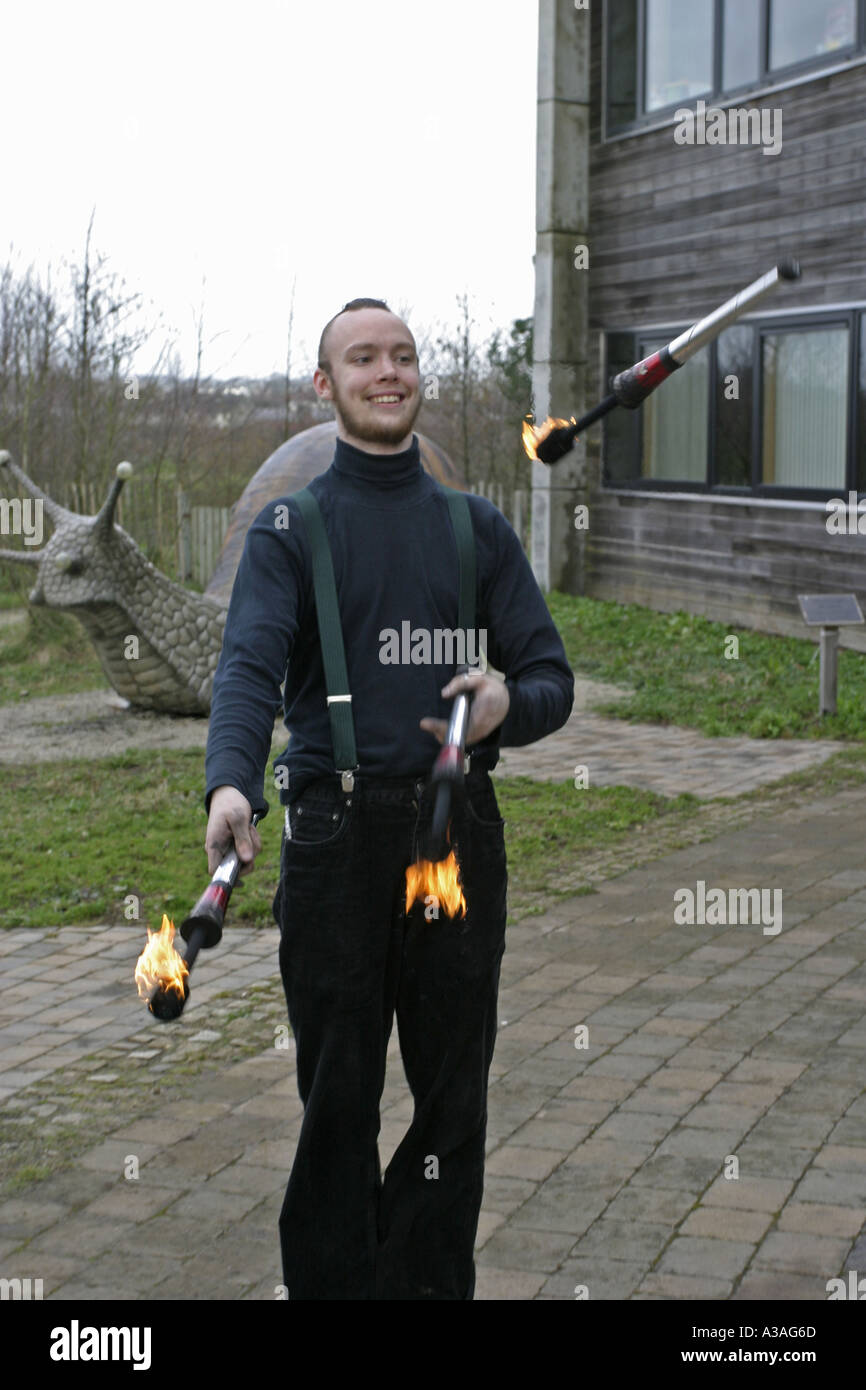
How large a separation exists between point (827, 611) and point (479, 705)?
9.63m

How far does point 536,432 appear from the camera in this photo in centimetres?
365

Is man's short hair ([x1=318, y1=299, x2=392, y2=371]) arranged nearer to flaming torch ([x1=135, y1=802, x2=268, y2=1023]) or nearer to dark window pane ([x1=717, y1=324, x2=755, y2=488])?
flaming torch ([x1=135, y1=802, x2=268, y2=1023])

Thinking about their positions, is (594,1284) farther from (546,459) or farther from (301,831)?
(546,459)

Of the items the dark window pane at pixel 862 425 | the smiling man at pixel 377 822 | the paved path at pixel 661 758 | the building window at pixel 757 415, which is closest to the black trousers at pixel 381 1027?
the smiling man at pixel 377 822

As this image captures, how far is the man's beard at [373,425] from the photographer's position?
3.10 meters

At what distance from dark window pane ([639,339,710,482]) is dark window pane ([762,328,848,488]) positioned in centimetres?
110

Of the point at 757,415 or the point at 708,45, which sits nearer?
the point at 757,415

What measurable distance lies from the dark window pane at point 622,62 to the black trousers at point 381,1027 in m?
15.9

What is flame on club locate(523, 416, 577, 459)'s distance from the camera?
11.7ft

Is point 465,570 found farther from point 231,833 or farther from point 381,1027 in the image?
point 381,1027

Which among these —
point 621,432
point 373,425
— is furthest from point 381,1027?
point 621,432

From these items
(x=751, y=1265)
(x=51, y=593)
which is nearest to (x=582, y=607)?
(x=51, y=593)

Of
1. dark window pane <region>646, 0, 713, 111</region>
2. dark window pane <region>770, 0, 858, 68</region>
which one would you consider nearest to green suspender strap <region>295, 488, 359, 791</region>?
dark window pane <region>770, 0, 858, 68</region>

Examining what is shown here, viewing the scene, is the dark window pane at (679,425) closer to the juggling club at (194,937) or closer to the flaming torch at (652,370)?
the flaming torch at (652,370)
